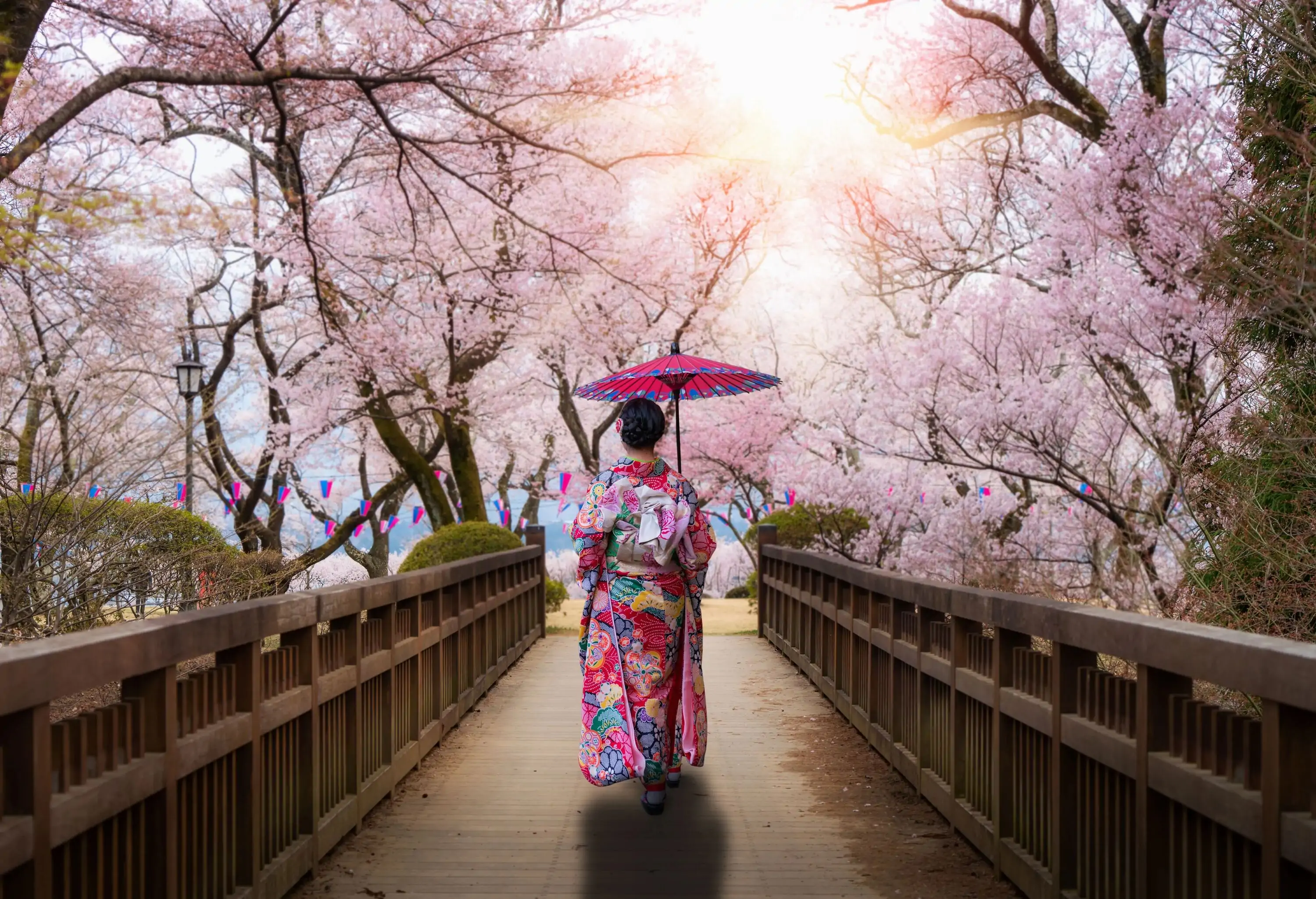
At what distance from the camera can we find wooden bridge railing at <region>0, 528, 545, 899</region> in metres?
2.41

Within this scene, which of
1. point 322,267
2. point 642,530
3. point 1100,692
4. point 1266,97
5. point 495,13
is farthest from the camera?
point 495,13

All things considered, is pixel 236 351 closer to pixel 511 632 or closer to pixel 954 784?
pixel 511 632

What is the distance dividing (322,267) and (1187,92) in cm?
847

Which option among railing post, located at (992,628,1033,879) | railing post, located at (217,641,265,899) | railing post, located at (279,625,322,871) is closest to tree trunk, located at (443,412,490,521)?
railing post, located at (279,625,322,871)

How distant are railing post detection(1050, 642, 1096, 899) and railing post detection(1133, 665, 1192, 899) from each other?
58 centimetres

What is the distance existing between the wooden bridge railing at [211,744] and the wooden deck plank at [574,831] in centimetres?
23

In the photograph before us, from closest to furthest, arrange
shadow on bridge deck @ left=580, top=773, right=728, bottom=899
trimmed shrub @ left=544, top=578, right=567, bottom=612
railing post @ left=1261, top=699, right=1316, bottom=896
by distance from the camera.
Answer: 1. railing post @ left=1261, top=699, right=1316, bottom=896
2. shadow on bridge deck @ left=580, top=773, right=728, bottom=899
3. trimmed shrub @ left=544, top=578, right=567, bottom=612

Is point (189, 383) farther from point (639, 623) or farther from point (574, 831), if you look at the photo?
point (574, 831)

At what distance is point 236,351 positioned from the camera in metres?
27.8

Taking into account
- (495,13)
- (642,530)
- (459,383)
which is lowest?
(642,530)

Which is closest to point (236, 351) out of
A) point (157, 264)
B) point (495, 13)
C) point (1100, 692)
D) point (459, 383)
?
point (157, 264)

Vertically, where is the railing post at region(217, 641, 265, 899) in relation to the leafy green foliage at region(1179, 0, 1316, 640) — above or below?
below

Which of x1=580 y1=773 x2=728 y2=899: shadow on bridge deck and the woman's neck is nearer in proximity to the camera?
x1=580 y1=773 x2=728 y2=899: shadow on bridge deck

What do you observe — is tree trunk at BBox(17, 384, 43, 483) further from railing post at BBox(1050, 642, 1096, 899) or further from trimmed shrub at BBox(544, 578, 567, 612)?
trimmed shrub at BBox(544, 578, 567, 612)
